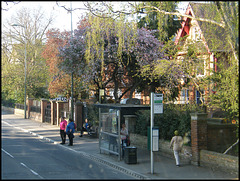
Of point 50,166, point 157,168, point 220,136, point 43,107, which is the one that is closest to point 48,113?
point 43,107

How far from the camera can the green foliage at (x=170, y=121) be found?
1483 centimetres

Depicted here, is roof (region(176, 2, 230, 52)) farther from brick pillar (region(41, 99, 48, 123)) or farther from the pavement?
brick pillar (region(41, 99, 48, 123))

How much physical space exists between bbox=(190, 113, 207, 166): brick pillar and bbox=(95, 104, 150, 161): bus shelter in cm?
315

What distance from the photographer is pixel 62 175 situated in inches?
458

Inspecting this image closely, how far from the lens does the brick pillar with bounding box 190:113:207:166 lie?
13.6m

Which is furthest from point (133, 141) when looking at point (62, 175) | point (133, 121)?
point (62, 175)

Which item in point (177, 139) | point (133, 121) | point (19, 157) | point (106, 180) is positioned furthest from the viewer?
point (133, 121)

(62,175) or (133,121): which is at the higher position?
(133,121)

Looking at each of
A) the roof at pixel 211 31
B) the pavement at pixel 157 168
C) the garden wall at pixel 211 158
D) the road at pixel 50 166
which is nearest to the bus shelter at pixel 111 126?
the pavement at pixel 157 168

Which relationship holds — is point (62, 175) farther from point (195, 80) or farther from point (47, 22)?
point (47, 22)

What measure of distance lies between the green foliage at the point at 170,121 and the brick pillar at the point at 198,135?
90 cm

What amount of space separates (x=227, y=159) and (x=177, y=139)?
225 centimetres

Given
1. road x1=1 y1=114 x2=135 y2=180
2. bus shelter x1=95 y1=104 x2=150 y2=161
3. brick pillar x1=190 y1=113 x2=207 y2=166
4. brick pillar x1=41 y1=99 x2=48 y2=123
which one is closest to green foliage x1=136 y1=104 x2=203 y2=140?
brick pillar x1=190 y1=113 x2=207 y2=166

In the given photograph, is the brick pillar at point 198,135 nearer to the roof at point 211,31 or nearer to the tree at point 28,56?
the roof at point 211,31
